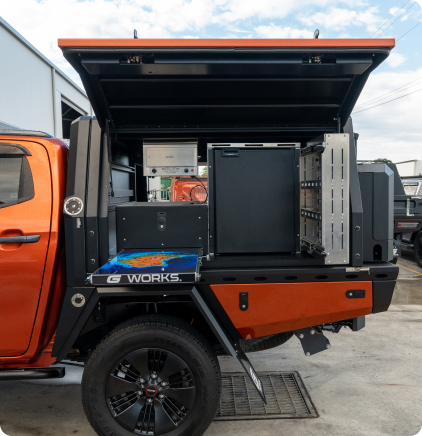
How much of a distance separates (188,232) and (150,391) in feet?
3.67

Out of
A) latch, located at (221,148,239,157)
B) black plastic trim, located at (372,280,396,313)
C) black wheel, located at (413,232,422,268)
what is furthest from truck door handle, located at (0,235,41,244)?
black wheel, located at (413,232,422,268)

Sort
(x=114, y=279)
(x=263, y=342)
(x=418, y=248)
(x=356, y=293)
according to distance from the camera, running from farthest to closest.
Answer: (x=418, y=248) < (x=263, y=342) < (x=356, y=293) < (x=114, y=279)

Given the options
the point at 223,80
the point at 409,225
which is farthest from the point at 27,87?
the point at 409,225

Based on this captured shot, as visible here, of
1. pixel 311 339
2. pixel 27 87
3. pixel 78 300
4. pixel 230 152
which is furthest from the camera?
pixel 27 87

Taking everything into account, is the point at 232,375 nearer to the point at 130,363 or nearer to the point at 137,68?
the point at 130,363

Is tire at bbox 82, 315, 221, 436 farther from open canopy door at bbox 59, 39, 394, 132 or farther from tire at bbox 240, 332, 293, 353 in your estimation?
open canopy door at bbox 59, 39, 394, 132

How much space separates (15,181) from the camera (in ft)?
8.58

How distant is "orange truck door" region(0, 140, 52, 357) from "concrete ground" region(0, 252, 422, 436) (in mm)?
783

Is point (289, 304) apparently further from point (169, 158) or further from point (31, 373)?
point (31, 373)

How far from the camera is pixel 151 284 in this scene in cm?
236

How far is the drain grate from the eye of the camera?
292 cm

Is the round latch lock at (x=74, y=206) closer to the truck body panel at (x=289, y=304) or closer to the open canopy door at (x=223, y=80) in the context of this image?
the open canopy door at (x=223, y=80)

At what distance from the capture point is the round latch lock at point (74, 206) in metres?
2.53

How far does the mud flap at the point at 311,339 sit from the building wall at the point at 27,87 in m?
9.35
